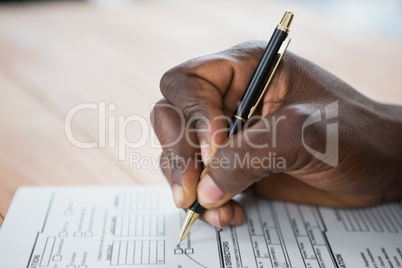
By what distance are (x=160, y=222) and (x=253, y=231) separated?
0.38 ft

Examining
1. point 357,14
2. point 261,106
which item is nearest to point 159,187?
point 261,106

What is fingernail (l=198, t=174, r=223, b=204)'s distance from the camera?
0.54 meters

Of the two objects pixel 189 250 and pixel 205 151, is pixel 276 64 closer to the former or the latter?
Answer: pixel 205 151

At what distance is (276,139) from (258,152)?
24 mm

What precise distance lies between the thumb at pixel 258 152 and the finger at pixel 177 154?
47 millimetres

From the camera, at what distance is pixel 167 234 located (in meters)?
0.59

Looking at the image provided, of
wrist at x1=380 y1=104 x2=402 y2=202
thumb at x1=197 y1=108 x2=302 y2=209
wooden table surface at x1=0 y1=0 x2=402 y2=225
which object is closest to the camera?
thumb at x1=197 y1=108 x2=302 y2=209

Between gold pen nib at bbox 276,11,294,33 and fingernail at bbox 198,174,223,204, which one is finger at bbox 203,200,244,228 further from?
gold pen nib at bbox 276,11,294,33

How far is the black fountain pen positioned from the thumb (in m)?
0.06

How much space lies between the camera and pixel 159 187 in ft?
2.23

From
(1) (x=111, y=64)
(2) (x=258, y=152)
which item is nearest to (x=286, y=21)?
(2) (x=258, y=152)

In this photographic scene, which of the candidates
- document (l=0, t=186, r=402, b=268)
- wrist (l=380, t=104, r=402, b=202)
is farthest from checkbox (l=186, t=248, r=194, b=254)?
wrist (l=380, t=104, r=402, b=202)

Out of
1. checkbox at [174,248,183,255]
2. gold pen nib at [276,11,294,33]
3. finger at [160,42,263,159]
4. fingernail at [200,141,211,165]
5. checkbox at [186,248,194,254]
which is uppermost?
gold pen nib at [276,11,294,33]

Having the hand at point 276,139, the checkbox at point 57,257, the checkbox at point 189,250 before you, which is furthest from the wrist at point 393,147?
the checkbox at point 57,257
